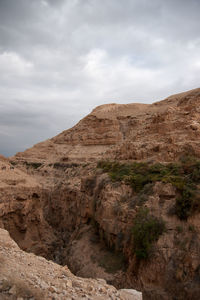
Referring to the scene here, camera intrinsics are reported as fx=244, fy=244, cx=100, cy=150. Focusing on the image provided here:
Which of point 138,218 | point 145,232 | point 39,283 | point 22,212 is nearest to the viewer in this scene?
point 39,283

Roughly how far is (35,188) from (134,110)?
111ft

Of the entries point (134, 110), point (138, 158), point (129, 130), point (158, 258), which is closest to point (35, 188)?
point (138, 158)

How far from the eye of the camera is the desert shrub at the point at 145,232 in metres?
8.85

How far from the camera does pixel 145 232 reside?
9102 mm

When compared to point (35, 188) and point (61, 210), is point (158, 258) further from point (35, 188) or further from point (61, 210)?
point (61, 210)

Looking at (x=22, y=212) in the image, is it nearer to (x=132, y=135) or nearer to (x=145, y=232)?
(x=145, y=232)

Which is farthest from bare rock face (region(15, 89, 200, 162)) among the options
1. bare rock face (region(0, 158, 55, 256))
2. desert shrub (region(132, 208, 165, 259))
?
bare rock face (region(0, 158, 55, 256))

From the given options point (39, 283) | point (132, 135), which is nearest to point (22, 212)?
point (39, 283)

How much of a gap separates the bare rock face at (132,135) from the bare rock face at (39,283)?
31.0 feet

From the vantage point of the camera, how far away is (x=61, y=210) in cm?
2334

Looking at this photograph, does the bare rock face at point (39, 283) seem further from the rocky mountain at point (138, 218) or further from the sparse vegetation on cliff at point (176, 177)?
the sparse vegetation on cliff at point (176, 177)

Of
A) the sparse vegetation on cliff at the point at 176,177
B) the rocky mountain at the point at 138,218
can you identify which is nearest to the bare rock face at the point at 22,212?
the rocky mountain at the point at 138,218

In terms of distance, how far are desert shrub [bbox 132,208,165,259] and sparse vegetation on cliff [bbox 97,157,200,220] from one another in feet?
3.13

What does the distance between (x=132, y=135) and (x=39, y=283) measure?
23.0 meters
